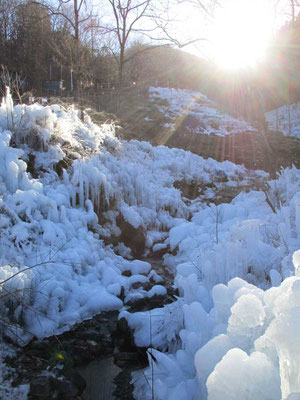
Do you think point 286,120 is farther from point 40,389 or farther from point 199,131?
point 40,389

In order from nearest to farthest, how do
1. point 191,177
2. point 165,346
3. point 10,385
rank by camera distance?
point 10,385
point 165,346
point 191,177

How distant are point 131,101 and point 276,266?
20.0 m

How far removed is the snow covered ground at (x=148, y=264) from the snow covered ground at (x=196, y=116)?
28.3 feet

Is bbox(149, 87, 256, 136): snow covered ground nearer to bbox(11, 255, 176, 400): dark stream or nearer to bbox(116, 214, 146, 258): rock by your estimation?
bbox(116, 214, 146, 258): rock

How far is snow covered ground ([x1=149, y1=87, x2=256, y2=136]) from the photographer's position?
1766 centimetres

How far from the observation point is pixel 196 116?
19328 millimetres

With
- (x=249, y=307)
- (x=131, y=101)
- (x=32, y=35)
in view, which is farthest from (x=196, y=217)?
(x=32, y=35)

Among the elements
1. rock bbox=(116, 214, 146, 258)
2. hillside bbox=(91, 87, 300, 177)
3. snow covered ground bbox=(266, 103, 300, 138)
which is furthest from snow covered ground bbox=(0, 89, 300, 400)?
snow covered ground bbox=(266, 103, 300, 138)

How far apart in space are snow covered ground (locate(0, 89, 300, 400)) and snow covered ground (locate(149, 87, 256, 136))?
28.3 ft

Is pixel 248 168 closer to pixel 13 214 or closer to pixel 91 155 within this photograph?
pixel 91 155

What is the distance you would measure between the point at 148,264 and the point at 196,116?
15154mm

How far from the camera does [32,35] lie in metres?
25.5

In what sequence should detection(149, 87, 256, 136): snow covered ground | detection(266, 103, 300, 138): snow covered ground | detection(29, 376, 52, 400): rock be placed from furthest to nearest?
detection(266, 103, 300, 138): snow covered ground → detection(149, 87, 256, 136): snow covered ground → detection(29, 376, 52, 400): rock

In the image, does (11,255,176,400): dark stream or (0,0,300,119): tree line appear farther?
(0,0,300,119): tree line
